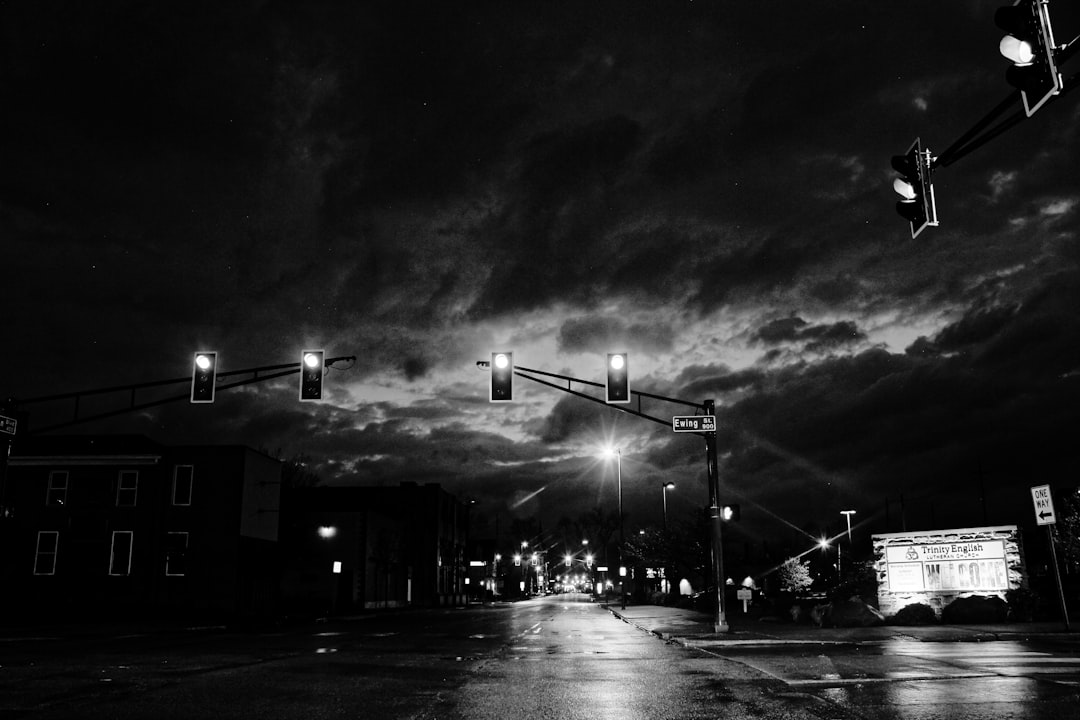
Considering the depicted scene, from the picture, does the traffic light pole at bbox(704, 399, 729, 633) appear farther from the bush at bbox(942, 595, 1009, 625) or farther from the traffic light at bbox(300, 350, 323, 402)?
the traffic light at bbox(300, 350, 323, 402)

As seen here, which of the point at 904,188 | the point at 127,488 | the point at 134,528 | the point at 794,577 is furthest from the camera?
the point at 794,577

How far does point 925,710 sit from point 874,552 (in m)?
25.9

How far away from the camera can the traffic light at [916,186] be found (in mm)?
11031

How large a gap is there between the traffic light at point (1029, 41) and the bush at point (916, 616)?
24006 millimetres

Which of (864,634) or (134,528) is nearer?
(864,634)

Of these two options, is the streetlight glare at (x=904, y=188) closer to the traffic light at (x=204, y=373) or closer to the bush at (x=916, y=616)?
the traffic light at (x=204, y=373)

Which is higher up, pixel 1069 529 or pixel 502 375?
pixel 502 375

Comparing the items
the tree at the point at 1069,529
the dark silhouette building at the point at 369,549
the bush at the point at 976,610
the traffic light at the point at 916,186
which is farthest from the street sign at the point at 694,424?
the dark silhouette building at the point at 369,549

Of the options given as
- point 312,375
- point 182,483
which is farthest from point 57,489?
point 312,375

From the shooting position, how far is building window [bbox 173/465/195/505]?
4762 cm

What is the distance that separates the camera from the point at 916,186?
11078 millimetres

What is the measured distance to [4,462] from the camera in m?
25.1

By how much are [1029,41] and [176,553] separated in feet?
154

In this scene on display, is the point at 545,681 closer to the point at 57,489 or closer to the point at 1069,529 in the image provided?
the point at 1069,529
